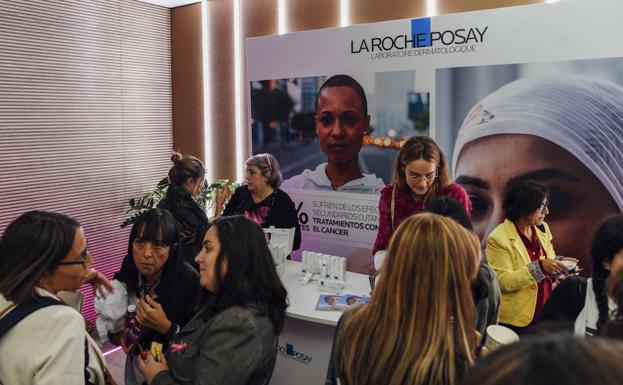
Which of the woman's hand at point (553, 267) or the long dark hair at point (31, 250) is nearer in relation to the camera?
the long dark hair at point (31, 250)

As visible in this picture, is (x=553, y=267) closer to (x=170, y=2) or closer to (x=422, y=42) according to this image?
(x=422, y=42)

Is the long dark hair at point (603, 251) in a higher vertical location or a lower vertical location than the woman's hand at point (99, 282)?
higher

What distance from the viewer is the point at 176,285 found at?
2.22 metres

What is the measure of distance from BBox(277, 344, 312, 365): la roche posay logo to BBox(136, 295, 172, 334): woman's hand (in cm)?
96

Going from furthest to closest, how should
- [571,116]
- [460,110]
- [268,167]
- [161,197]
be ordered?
[161,197] < [460,110] < [268,167] < [571,116]

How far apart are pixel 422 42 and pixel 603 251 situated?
2.45 m

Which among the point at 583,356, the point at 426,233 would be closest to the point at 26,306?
the point at 426,233

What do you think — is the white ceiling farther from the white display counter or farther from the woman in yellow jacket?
the woman in yellow jacket

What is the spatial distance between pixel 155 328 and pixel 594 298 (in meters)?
1.69

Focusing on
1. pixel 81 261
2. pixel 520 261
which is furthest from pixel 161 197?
pixel 520 261

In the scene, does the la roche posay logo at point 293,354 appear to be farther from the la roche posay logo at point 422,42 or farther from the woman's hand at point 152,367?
the la roche posay logo at point 422,42

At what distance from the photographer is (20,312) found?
1392 mm

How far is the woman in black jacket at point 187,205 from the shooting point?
331 cm

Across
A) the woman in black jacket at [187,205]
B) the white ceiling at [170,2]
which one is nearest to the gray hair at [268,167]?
the woman in black jacket at [187,205]
